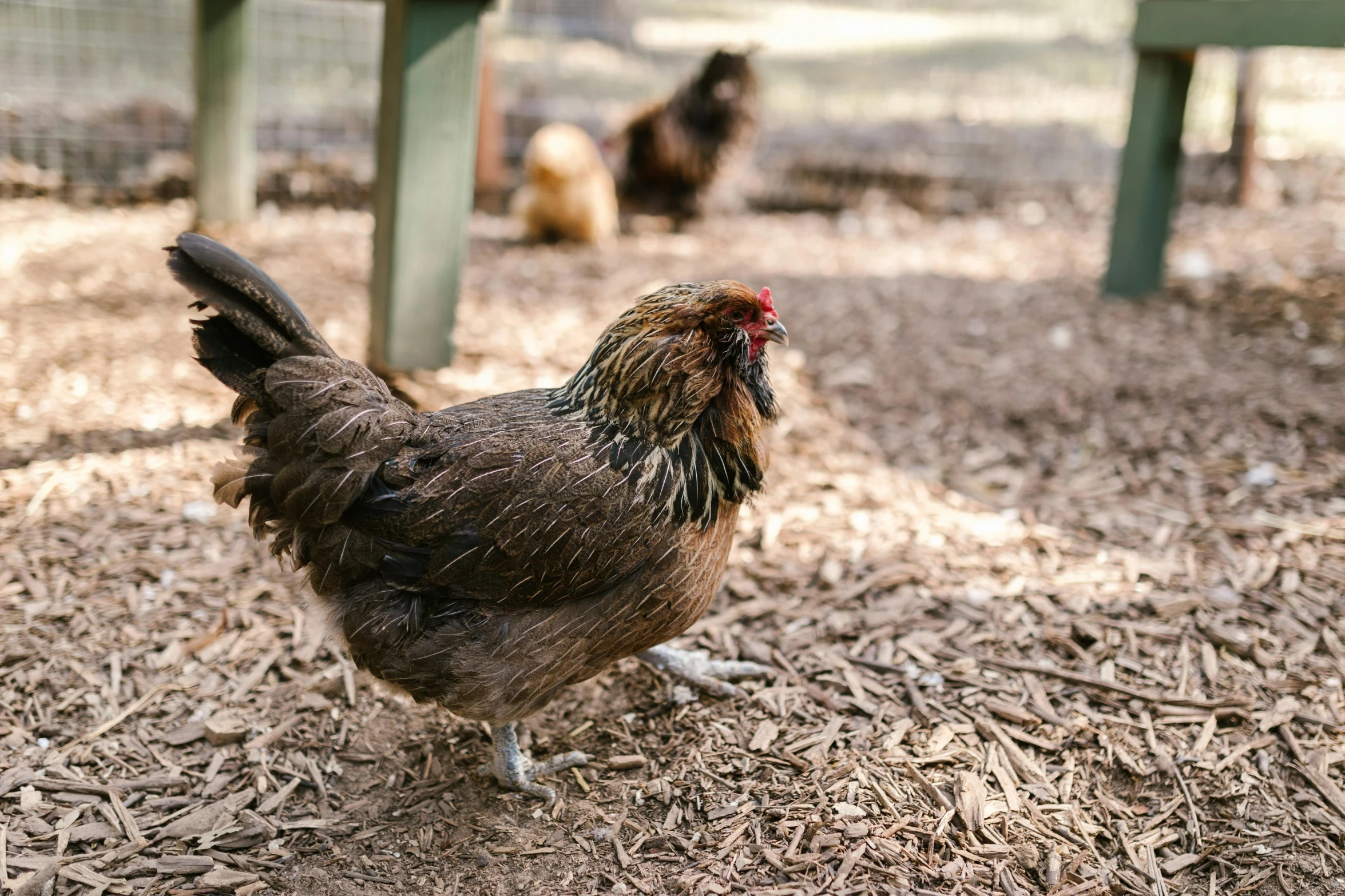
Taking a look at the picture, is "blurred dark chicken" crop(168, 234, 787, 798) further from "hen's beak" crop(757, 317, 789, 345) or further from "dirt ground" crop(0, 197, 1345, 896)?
"dirt ground" crop(0, 197, 1345, 896)

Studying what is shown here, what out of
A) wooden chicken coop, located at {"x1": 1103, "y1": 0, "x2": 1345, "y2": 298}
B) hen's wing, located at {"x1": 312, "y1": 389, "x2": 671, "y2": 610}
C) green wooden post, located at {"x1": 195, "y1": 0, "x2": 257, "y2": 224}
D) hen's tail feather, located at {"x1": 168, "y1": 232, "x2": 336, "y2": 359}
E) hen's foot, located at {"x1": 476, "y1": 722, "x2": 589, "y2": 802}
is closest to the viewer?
hen's tail feather, located at {"x1": 168, "y1": 232, "x2": 336, "y2": 359}

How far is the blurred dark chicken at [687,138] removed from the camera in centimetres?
730

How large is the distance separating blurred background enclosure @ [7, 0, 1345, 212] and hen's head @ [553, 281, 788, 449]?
5.47 meters

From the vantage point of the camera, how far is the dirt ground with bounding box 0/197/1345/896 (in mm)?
2320

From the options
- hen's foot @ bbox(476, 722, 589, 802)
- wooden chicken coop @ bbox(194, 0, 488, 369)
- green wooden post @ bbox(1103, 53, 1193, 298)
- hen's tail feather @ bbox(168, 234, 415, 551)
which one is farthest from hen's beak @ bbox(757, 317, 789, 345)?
green wooden post @ bbox(1103, 53, 1193, 298)

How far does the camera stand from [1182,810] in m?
2.42

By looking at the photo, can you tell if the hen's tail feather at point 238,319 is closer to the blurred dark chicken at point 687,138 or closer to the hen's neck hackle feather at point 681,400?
the hen's neck hackle feather at point 681,400

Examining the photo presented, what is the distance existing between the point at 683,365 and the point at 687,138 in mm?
5542

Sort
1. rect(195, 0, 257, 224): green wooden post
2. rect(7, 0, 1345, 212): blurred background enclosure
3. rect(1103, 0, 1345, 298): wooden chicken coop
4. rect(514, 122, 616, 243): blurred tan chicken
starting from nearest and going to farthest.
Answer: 1. rect(1103, 0, 1345, 298): wooden chicken coop
2. rect(195, 0, 257, 224): green wooden post
3. rect(514, 122, 616, 243): blurred tan chicken
4. rect(7, 0, 1345, 212): blurred background enclosure

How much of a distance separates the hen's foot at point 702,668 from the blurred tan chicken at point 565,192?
4.54 metres

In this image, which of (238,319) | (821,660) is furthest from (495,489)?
(821,660)

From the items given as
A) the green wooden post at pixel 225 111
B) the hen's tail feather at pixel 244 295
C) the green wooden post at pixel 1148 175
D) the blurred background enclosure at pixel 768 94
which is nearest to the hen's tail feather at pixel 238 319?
the hen's tail feather at pixel 244 295

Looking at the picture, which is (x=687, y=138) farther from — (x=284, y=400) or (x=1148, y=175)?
(x=284, y=400)

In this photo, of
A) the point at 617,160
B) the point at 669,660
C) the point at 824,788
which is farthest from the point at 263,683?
the point at 617,160
